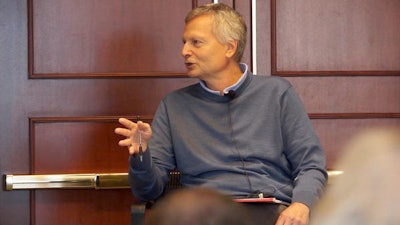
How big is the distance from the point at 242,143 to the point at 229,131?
0.06m

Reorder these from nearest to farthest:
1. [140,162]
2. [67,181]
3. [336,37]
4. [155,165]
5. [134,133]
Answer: [134,133] < [140,162] < [155,165] < [67,181] < [336,37]

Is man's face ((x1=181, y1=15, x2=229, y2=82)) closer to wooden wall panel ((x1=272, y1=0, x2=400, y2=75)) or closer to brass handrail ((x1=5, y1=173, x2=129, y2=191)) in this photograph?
wooden wall panel ((x1=272, y1=0, x2=400, y2=75))

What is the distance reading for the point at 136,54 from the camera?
9.10ft

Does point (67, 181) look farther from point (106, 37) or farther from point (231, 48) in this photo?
point (231, 48)

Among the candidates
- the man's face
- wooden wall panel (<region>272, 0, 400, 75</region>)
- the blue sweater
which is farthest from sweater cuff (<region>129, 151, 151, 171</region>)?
wooden wall panel (<region>272, 0, 400, 75</region>)

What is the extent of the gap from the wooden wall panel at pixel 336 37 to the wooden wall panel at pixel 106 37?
0.43 meters

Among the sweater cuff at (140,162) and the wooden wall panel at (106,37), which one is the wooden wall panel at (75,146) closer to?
the wooden wall panel at (106,37)

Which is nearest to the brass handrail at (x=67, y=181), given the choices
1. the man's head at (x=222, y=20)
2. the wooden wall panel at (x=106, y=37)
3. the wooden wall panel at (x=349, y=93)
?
the wooden wall panel at (x=106, y=37)

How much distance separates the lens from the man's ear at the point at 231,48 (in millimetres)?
2418

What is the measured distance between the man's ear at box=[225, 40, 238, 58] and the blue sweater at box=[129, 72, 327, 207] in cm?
13

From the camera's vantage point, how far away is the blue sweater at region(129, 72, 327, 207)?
88.1 inches

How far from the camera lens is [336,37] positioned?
9.34 feet

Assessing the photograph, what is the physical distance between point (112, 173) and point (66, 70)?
1.53 feet

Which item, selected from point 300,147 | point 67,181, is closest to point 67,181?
point 67,181
